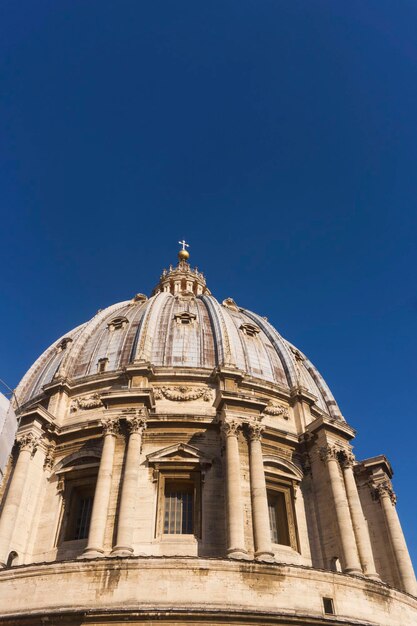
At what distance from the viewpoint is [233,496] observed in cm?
2336

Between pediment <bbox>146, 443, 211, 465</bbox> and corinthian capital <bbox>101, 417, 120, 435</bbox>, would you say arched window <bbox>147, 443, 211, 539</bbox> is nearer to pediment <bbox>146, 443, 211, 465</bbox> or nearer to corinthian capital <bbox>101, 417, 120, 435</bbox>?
pediment <bbox>146, 443, 211, 465</bbox>

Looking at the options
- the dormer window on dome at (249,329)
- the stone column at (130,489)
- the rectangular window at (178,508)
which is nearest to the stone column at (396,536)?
the rectangular window at (178,508)

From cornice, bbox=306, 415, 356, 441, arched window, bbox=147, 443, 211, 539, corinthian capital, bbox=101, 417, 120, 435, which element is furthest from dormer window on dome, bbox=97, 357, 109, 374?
cornice, bbox=306, 415, 356, 441

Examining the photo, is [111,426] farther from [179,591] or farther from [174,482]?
[179,591]

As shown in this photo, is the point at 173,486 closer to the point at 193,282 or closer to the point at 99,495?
the point at 99,495

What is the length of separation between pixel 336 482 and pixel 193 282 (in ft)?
97.2

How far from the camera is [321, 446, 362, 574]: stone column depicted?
24000 mm

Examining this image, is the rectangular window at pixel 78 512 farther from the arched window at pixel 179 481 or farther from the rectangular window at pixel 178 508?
the rectangular window at pixel 178 508

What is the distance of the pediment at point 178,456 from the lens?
25688 mm

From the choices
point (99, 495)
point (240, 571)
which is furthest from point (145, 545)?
point (240, 571)

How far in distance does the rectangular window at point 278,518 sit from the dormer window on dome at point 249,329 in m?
13.1

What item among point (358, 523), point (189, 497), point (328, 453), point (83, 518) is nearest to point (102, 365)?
point (83, 518)

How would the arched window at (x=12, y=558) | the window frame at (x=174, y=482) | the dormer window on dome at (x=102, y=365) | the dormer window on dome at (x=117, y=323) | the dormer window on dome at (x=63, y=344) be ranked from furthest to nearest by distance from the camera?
the dormer window on dome at (x=63, y=344), the dormer window on dome at (x=117, y=323), the dormer window on dome at (x=102, y=365), the window frame at (x=174, y=482), the arched window at (x=12, y=558)

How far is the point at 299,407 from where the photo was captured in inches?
1265
